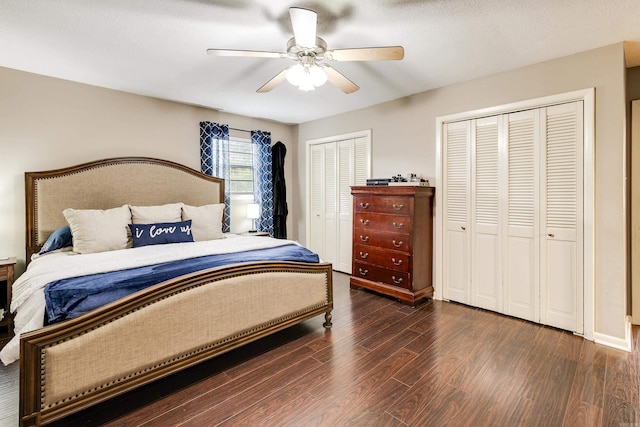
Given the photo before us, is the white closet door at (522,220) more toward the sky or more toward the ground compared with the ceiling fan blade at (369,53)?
more toward the ground

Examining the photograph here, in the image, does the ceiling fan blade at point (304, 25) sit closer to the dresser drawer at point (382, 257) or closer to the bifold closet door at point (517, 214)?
the bifold closet door at point (517, 214)

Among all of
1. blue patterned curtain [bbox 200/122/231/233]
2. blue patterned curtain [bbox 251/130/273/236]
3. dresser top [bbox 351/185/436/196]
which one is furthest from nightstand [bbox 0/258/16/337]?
dresser top [bbox 351/185/436/196]

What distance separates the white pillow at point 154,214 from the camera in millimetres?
3250

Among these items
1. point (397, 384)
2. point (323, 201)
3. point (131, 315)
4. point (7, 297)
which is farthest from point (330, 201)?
point (7, 297)

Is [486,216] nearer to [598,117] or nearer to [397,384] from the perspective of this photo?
[598,117]

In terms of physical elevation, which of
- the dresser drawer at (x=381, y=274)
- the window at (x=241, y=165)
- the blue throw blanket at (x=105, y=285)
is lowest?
the dresser drawer at (x=381, y=274)

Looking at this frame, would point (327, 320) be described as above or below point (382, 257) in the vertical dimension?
below

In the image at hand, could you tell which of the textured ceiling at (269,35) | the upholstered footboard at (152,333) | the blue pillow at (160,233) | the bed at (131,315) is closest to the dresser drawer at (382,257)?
the bed at (131,315)

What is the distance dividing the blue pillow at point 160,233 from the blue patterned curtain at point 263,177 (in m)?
1.78

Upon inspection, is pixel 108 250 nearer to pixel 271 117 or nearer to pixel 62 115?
pixel 62 115

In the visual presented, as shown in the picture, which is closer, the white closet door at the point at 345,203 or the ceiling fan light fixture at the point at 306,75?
the ceiling fan light fixture at the point at 306,75

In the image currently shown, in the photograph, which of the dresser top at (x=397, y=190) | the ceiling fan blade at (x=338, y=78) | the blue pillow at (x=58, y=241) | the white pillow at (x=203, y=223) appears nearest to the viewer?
the ceiling fan blade at (x=338, y=78)

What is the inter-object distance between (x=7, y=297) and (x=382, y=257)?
3639 millimetres

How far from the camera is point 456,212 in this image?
3523 mm
